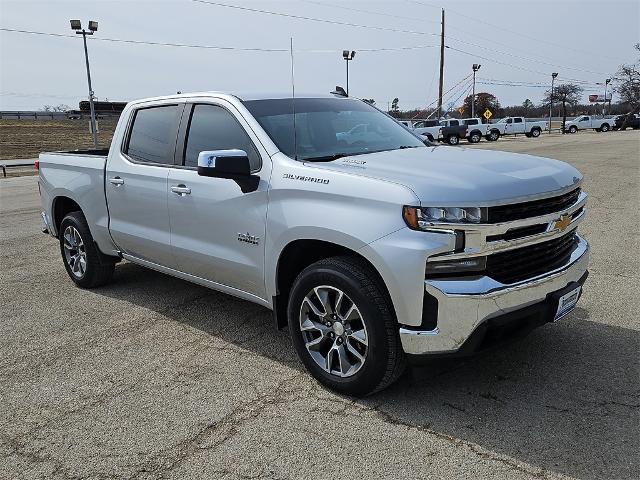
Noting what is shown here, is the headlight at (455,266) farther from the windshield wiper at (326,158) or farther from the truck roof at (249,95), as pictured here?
the truck roof at (249,95)

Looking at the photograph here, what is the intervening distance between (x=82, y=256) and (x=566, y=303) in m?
4.72

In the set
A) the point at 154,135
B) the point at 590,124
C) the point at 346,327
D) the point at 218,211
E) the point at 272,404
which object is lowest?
the point at 590,124

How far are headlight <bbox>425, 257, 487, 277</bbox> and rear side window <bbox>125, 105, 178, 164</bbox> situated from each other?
2.57 m

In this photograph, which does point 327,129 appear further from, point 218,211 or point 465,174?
point 465,174

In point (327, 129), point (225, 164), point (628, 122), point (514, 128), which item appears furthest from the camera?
point (628, 122)

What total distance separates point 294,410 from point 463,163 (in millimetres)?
1834

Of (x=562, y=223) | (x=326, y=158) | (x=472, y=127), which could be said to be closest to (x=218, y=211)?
(x=326, y=158)

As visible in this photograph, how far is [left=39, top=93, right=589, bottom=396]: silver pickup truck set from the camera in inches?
126

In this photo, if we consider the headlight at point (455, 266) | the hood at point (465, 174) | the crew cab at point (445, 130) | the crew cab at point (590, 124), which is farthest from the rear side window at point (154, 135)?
the crew cab at point (590, 124)

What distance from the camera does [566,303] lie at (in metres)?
3.67

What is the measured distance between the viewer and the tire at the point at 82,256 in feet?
19.8

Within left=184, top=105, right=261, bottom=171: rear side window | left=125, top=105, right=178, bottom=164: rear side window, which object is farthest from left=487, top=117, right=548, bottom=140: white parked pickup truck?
left=184, top=105, right=261, bottom=171: rear side window

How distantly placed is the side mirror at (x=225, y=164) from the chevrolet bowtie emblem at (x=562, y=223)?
195 centimetres

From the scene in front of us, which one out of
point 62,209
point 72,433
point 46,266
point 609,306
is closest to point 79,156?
point 62,209
